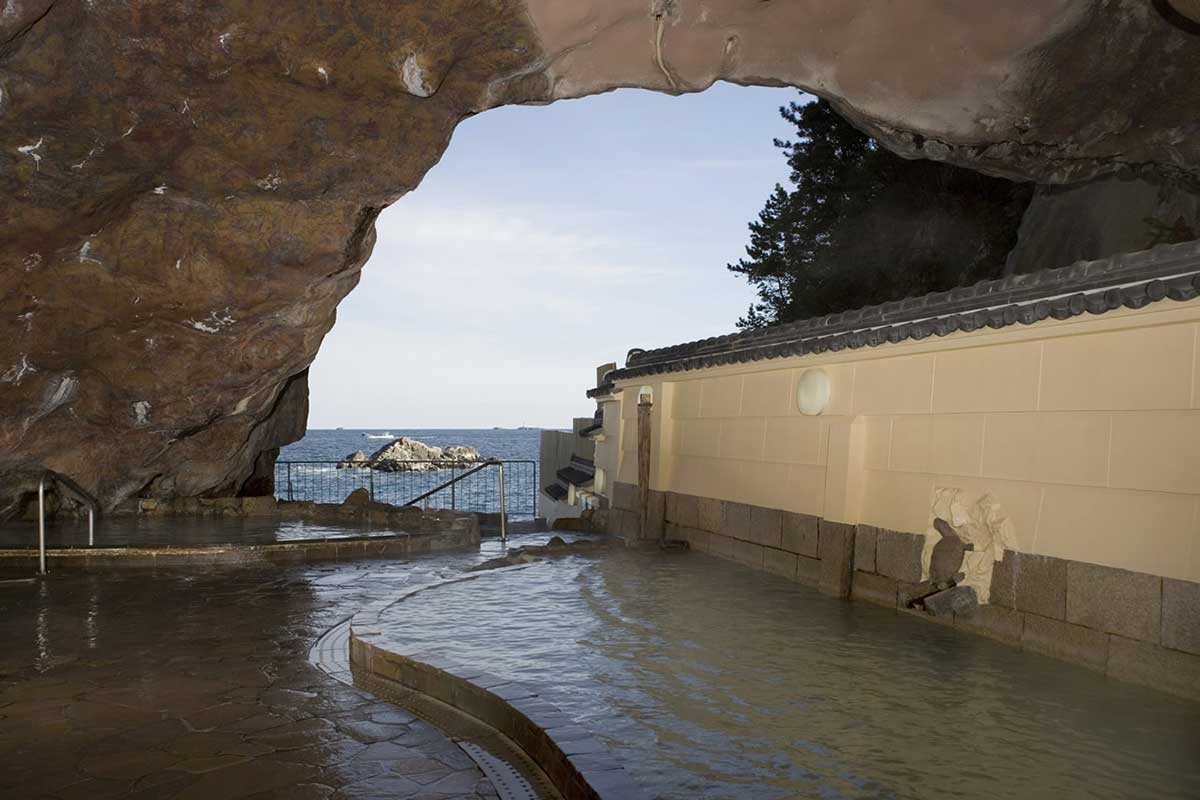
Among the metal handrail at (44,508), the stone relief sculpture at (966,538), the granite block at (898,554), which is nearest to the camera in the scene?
Result: the stone relief sculpture at (966,538)

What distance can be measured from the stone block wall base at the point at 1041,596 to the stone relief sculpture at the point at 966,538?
14cm

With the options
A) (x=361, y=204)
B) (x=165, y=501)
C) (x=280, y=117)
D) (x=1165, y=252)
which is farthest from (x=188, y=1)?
(x=165, y=501)

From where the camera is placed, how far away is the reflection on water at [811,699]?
4.72m

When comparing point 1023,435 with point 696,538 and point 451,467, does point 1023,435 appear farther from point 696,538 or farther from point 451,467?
point 451,467

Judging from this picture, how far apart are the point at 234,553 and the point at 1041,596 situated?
36.1ft

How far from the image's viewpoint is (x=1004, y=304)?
7.77m

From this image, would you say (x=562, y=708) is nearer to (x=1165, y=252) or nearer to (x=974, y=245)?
(x=1165, y=252)

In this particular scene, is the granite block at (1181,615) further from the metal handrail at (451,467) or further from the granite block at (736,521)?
the metal handrail at (451,467)

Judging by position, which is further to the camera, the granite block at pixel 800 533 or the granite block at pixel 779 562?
the granite block at pixel 779 562

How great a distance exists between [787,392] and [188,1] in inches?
335

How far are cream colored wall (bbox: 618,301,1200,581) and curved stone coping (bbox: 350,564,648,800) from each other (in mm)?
4667

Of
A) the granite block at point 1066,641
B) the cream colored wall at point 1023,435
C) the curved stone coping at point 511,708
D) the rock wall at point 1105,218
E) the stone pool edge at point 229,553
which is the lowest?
the stone pool edge at point 229,553

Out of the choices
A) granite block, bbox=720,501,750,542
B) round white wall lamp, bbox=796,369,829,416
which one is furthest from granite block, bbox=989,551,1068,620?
granite block, bbox=720,501,750,542

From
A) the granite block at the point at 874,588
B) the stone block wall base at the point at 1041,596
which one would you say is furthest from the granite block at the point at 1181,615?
the granite block at the point at 874,588
